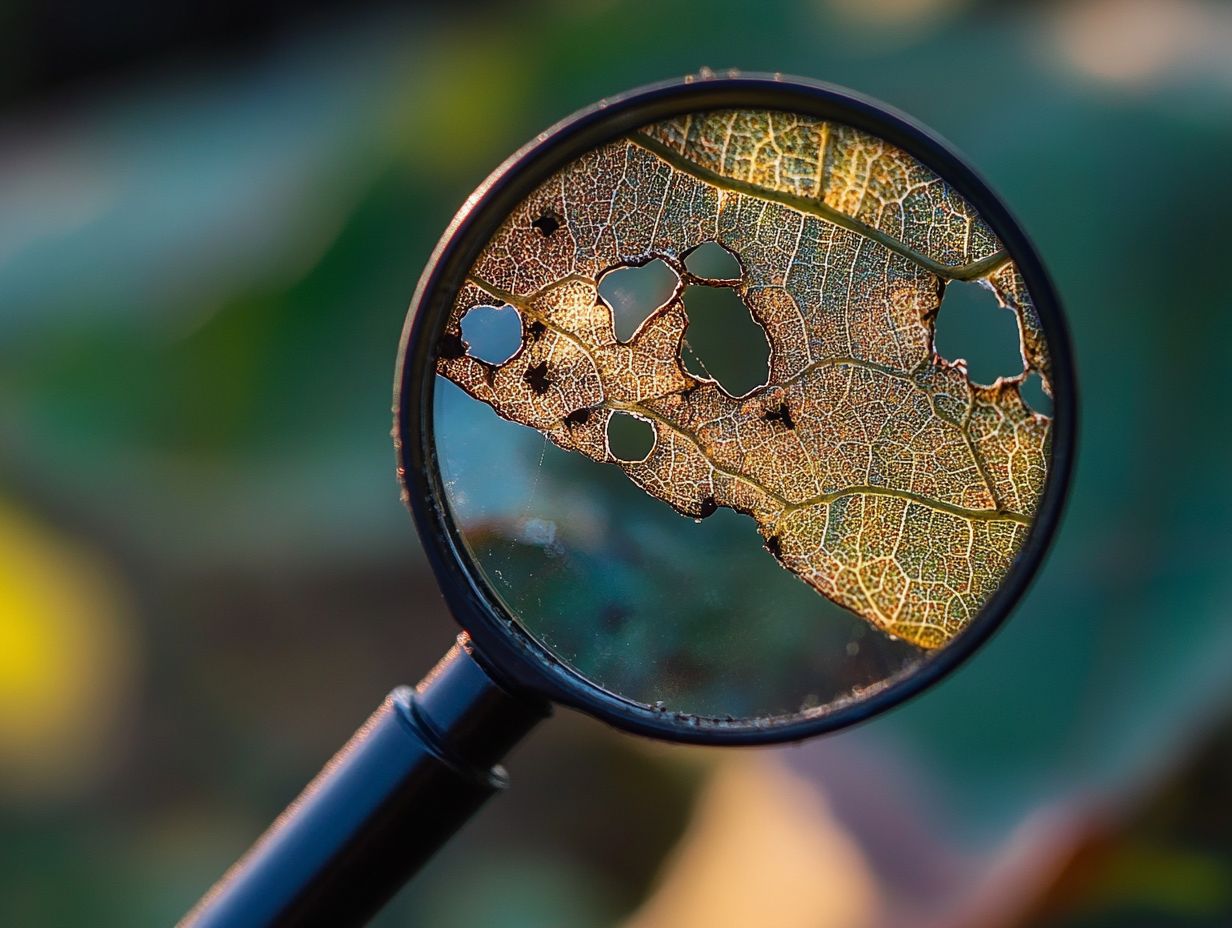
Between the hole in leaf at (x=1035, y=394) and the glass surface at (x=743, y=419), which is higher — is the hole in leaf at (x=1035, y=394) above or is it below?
above

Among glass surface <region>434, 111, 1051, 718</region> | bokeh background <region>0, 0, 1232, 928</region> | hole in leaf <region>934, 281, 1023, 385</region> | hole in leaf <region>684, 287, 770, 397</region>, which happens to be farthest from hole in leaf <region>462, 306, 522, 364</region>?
bokeh background <region>0, 0, 1232, 928</region>

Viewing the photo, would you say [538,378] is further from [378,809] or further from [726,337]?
[378,809]

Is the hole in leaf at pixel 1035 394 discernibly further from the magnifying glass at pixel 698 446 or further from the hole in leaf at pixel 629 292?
the hole in leaf at pixel 629 292

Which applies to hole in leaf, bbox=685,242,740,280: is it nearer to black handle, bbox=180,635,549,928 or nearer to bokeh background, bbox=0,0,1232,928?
black handle, bbox=180,635,549,928

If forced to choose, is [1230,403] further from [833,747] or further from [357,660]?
[357,660]

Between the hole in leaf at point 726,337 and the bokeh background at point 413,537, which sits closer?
the hole in leaf at point 726,337

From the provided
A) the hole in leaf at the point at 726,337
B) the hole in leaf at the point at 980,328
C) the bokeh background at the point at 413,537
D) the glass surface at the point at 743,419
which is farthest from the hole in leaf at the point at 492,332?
the bokeh background at the point at 413,537
